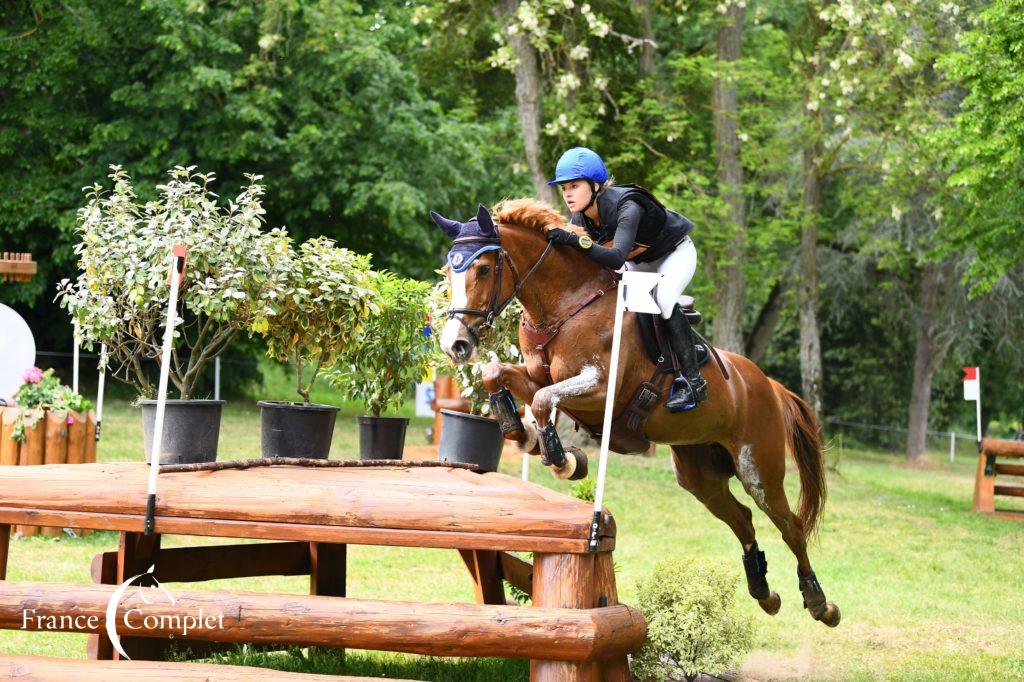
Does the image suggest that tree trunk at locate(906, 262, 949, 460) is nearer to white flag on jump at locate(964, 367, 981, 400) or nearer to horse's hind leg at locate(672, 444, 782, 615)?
white flag on jump at locate(964, 367, 981, 400)

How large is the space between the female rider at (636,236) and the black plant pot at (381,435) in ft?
6.28

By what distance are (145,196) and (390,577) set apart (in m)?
10.0

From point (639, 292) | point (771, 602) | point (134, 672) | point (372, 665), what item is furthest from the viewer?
point (771, 602)

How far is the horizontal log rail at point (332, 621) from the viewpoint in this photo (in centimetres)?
372

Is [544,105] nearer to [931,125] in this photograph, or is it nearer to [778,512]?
[931,125]

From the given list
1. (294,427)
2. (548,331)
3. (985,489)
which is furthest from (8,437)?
(985,489)

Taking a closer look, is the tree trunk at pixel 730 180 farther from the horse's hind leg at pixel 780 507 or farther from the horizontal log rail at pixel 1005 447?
the horse's hind leg at pixel 780 507

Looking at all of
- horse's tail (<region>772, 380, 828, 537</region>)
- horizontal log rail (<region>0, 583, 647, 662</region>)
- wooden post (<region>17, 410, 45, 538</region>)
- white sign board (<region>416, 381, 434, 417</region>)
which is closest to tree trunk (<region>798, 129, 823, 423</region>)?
white sign board (<region>416, 381, 434, 417</region>)

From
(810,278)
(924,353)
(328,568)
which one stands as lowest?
(328,568)

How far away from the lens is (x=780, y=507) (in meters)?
5.63

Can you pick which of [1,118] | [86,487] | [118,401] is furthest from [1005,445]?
[1,118]

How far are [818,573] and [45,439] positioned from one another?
248 inches

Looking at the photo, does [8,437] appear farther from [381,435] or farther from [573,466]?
[573,466]

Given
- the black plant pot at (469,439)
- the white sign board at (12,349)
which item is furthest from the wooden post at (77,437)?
the black plant pot at (469,439)
